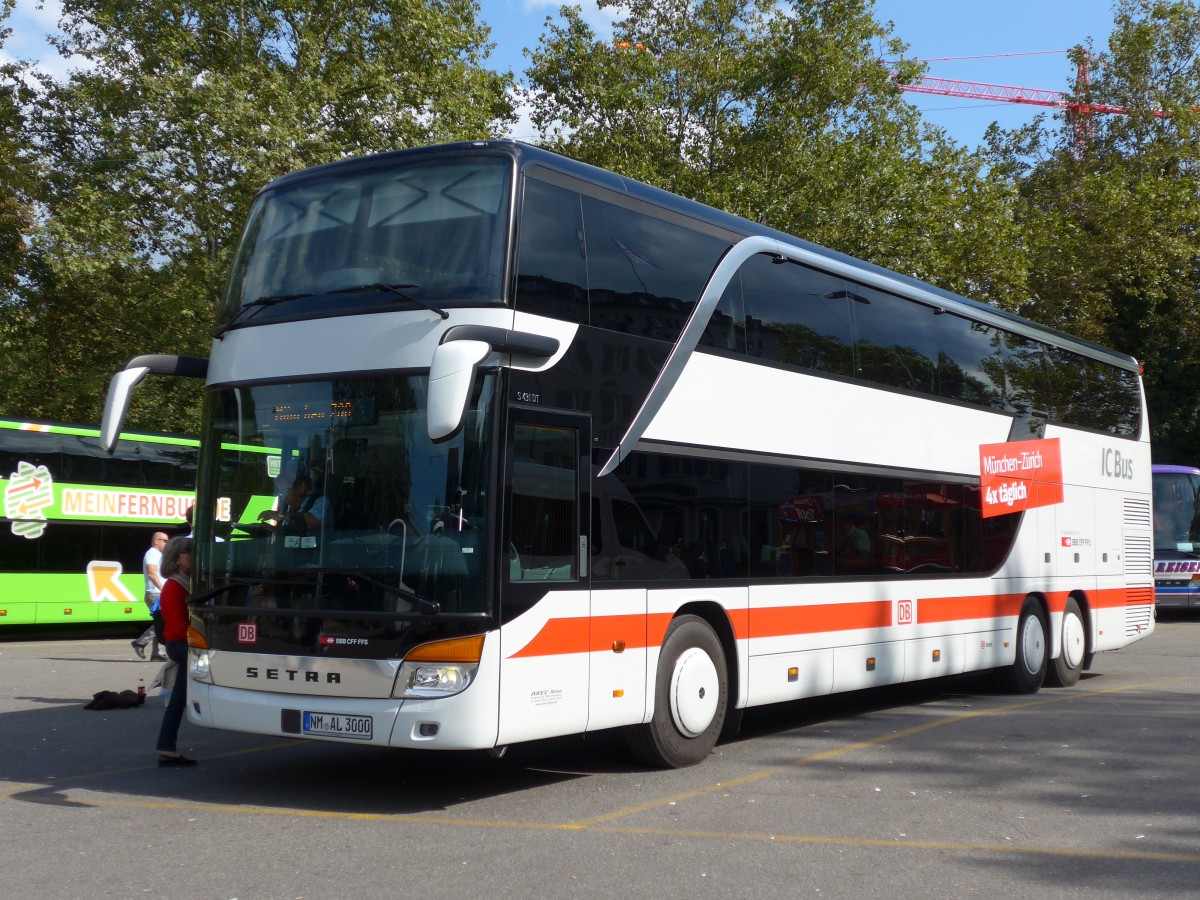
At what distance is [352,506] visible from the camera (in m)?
8.07

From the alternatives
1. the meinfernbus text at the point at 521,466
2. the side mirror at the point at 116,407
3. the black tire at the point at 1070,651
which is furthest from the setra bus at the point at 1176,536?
the side mirror at the point at 116,407

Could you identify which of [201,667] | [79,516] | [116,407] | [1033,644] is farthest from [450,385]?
[79,516]

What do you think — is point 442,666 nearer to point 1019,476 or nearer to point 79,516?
point 1019,476

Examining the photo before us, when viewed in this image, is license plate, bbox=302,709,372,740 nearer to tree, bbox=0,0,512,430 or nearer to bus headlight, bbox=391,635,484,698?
bus headlight, bbox=391,635,484,698

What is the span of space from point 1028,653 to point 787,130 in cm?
2074

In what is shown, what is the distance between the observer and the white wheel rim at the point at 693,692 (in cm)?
949

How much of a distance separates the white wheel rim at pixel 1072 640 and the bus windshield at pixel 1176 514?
16.7 m

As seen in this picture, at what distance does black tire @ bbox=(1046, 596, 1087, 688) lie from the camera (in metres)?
15.7

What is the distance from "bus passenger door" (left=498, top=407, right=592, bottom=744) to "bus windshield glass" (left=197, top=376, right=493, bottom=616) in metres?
0.28

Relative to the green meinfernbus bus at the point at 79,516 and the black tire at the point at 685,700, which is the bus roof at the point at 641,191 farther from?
the green meinfernbus bus at the point at 79,516

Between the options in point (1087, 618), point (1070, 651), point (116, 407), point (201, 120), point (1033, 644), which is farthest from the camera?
point (201, 120)

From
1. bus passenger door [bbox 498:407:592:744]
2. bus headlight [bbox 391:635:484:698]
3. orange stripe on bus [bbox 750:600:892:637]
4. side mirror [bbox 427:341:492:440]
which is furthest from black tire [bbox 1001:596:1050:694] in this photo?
side mirror [bbox 427:341:492:440]

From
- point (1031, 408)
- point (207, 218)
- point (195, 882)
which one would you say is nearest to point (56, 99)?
point (207, 218)

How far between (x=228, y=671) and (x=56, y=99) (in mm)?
28446
